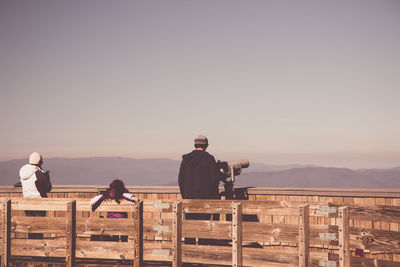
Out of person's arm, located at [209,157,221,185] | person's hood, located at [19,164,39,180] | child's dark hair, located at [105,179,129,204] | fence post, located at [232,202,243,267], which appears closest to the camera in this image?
fence post, located at [232,202,243,267]

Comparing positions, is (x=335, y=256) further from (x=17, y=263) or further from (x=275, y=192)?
(x=17, y=263)

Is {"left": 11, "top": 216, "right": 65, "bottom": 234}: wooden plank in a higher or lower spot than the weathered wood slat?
lower

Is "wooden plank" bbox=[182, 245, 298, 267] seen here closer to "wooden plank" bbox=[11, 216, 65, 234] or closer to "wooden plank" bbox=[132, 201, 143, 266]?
"wooden plank" bbox=[132, 201, 143, 266]

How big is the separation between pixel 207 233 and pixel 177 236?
52 cm

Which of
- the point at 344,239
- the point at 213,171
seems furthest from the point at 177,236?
the point at 344,239

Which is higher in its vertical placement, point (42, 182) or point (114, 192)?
point (42, 182)

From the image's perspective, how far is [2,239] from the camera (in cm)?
877

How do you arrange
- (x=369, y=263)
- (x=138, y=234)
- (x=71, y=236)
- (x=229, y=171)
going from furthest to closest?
(x=229, y=171) → (x=71, y=236) → (x=138, y=234) → (x=369, y=263)

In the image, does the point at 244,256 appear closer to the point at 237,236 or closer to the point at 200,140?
the point at 237,236

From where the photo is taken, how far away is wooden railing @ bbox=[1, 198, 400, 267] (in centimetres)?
752

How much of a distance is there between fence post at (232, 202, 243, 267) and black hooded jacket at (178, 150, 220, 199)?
3.89ft

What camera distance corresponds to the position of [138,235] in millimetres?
8258

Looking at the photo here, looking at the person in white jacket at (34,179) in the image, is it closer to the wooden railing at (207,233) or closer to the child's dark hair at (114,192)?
the wooden railing at (207,233)

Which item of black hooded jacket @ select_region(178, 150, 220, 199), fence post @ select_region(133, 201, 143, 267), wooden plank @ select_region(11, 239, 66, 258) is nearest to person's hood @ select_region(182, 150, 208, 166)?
black hooded jacket @ select_region(178, 150, 220, 199)
